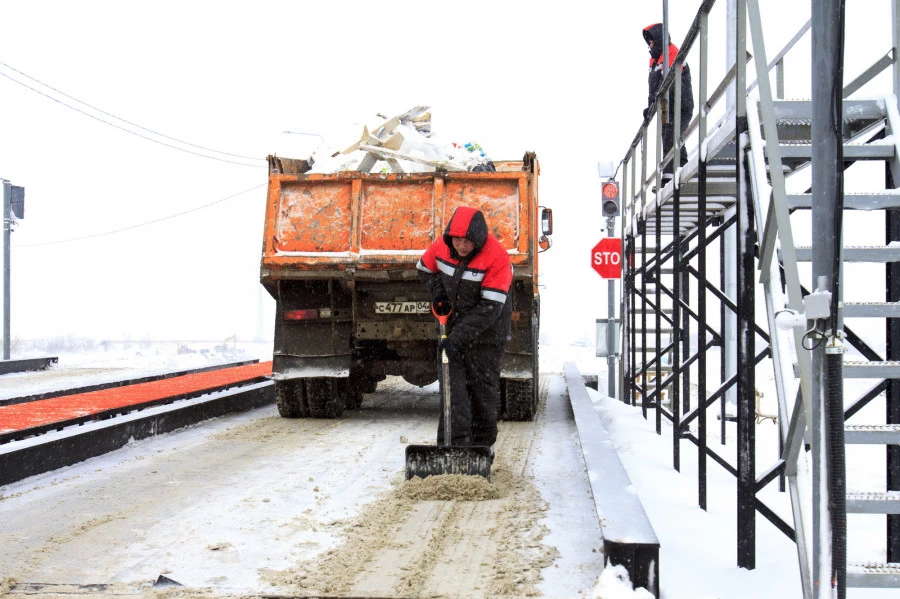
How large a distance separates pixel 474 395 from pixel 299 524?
2045 millimetres

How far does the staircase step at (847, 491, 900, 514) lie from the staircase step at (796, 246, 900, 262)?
934 millimetres

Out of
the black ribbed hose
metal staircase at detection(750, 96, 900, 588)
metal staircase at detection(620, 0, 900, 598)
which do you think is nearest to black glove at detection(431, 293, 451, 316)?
metal staircase at detection(620, 0, 900, 598)

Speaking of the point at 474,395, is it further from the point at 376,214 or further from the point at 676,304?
the point at 376,214

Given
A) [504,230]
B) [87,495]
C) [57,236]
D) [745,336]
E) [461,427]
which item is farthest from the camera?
[57,236]

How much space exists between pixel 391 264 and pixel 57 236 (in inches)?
2585

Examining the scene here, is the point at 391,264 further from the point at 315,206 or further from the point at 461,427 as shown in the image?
the point at 461,427

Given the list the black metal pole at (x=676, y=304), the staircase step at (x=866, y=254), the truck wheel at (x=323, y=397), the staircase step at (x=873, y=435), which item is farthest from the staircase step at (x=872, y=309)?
the truck wheel at (x=323, y=397)

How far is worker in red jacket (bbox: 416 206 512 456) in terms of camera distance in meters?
6.02

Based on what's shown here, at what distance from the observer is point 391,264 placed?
8.30 metres

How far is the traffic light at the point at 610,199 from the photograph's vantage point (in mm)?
14164

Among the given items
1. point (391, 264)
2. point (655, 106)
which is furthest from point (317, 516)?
point (655, 106)

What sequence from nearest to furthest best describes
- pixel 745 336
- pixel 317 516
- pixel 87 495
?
1. pixel 745 336
2. pixel 317 516
3. pixel 87 495

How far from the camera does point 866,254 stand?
11.4 feet

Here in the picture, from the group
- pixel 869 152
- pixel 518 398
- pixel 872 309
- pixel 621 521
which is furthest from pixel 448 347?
pixel 872 309
